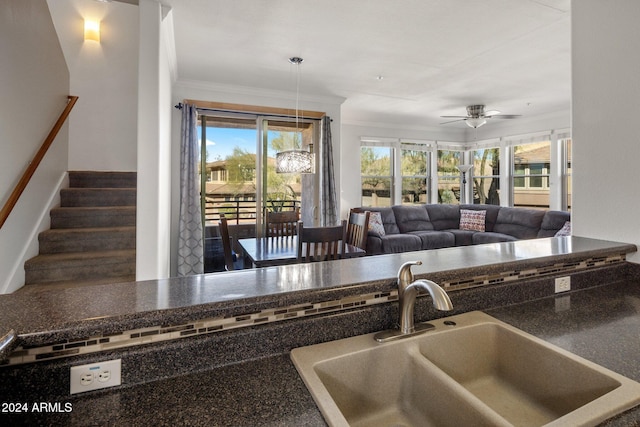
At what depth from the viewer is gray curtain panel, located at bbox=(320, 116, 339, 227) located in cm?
487

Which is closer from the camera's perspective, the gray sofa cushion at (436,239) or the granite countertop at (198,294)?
the granite countertop at (198,294)

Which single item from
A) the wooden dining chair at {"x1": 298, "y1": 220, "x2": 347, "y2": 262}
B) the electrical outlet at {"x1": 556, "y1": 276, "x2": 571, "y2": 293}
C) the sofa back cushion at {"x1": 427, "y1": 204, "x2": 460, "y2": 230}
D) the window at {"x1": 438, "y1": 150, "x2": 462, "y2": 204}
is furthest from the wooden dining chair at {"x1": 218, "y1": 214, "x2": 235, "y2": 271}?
the window at {"x1": 438, "y1": 150, "x2": 462, "y2": 204}

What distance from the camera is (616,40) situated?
5.51 ft

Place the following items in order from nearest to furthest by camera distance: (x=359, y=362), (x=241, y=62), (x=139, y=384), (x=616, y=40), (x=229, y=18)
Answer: (x=139, y=384), (x=359, y=362), (x=616, y=40), (x=229, y=18), (x=241, y=62)

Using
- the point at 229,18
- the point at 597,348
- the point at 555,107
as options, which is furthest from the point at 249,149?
the point at 555,107

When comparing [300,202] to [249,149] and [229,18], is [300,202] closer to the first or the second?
[249,149]

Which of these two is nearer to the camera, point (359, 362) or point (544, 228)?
point (359, 362)

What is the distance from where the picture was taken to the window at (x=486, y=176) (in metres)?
6.66

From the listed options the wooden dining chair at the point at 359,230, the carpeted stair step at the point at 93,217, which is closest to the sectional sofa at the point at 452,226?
the wooden dining chair at the point at 359,230

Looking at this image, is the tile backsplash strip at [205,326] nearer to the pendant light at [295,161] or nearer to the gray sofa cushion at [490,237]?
the pendant light at [295,161]

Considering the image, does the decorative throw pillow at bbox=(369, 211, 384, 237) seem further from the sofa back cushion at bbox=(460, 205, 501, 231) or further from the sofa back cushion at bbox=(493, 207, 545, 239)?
the sofa back cushion at bbox=(493, 207, 545, 239)

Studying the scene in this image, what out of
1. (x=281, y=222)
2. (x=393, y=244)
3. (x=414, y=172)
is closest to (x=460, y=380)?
(x=281, y=222)

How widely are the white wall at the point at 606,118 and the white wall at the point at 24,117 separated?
368 cm

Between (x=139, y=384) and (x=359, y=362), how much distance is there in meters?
0.55
